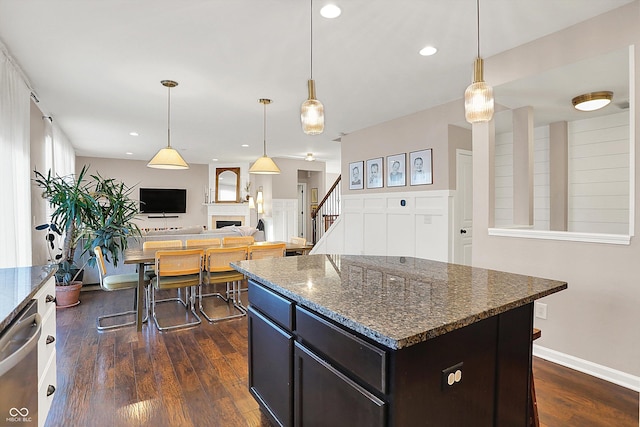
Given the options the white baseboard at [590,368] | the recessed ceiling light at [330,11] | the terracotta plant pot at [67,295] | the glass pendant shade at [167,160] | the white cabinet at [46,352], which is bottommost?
the white baseboard at [590,368]

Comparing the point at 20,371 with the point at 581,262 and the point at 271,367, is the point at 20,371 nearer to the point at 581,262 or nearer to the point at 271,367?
the point at 271,367

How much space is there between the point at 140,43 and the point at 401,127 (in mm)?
3596

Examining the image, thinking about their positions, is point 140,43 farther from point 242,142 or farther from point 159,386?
point 242,142

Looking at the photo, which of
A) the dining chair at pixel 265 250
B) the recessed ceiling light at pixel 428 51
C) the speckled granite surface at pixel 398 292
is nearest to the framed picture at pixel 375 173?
the dining chair at pixel 265 250

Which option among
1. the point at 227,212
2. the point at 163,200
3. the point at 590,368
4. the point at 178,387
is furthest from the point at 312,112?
the point at 163,200

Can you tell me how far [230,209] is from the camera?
32.2 ft

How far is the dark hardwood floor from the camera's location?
2.04 metres

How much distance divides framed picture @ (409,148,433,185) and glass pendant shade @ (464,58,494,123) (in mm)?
2804

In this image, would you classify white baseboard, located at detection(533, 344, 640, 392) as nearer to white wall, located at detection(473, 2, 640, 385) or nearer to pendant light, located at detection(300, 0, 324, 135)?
white wall, located at detection(473, 2, 640, 385)

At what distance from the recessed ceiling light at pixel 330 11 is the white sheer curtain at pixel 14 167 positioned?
2.67 m

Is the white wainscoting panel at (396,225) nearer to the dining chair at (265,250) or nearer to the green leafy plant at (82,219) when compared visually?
the dining chair at (265,250)

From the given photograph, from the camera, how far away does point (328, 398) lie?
135 centimetres

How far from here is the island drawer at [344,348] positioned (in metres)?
1.08

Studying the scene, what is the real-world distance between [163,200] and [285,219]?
367 centimetres
